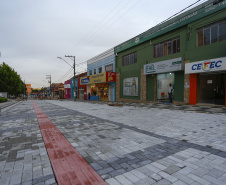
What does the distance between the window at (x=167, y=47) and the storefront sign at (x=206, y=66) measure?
2.77 metres

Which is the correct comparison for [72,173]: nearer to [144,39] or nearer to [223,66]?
[223,66]

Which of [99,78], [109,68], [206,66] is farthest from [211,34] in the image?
[99,78]

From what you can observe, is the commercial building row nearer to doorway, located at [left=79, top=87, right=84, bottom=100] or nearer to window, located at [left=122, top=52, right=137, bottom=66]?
window, located at [left=122, top=52, right=137, bottom=66]

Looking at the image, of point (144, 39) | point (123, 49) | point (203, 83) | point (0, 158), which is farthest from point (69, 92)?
point (0, 158)

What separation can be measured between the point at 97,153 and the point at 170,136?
8.10ft

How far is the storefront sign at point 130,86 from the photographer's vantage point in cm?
1827

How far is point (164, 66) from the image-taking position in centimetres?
1388

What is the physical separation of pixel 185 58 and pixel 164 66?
2.04m

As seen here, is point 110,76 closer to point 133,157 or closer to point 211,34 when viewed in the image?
point 211,34

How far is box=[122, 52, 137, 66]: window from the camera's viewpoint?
62.1 feet

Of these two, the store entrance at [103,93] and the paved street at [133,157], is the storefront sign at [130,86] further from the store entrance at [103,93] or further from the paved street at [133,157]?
the paved street at [133,157]

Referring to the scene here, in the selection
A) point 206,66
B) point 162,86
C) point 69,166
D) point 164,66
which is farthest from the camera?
point 162,86

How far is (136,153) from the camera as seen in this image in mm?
3078

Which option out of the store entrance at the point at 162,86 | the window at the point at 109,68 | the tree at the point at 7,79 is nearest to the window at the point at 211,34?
the store entrance at the point at 162,86
